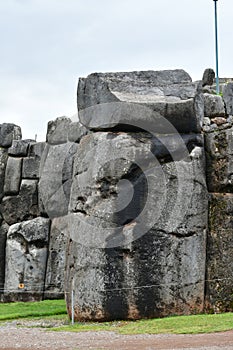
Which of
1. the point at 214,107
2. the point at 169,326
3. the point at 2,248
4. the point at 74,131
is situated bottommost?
the point at 169,326

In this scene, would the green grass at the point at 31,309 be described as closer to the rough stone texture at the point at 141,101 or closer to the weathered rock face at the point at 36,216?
the weathered rock face at the point at 36,216

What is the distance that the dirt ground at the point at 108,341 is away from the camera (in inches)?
400

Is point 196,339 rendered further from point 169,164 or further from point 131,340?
point 169,164

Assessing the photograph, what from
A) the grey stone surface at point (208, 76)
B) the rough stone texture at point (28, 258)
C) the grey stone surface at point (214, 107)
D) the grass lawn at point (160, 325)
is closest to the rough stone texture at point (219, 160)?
the grey stone surface at point (214, 107)

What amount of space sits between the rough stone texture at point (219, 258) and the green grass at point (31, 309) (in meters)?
3.65

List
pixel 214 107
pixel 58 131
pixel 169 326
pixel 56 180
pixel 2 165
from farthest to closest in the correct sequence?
pixel 2 165, pixel 58 131, pixel 56 180, pixel 214 107, pixel 169 326

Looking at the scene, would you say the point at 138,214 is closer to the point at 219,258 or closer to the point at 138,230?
the point at 138,230

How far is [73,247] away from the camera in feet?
49.5

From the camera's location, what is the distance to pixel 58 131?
21078mm

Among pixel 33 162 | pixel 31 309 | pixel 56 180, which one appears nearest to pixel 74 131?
pixel 56 180

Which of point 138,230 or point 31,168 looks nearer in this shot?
point 138,230

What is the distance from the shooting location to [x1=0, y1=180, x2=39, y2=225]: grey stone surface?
70.5ft

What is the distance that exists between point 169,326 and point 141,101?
4706 millimetres

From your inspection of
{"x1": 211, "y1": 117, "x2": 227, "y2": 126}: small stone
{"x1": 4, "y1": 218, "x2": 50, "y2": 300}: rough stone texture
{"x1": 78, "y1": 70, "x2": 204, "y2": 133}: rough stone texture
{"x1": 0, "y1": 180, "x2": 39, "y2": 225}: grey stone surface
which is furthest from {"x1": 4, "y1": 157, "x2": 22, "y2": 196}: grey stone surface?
{"x1": 211, "y1": 117, "x2": 227, "y2": 126}: small stone
